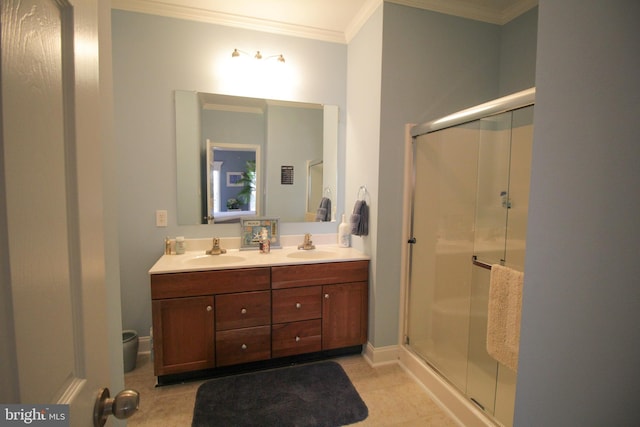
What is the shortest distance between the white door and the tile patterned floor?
1478 mm

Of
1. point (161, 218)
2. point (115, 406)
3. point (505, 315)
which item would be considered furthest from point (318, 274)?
point (115, 406)

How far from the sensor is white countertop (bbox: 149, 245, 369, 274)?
1.97 meters

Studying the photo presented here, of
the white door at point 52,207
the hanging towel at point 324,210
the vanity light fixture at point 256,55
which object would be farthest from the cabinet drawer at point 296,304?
the vanity light fixture at point 256,55

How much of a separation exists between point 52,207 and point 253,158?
6.91 feet

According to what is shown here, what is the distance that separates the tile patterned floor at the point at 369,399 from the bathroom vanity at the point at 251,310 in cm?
13

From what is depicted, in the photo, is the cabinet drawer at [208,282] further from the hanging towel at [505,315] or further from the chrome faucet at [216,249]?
the hanging towel at [505,315]

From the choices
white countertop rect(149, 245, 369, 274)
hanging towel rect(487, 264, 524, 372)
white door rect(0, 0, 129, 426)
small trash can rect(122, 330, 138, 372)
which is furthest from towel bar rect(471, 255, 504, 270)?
small trash can rect(122, 330, 138, 372)

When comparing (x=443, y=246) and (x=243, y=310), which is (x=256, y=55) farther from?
(x=443, y=246)

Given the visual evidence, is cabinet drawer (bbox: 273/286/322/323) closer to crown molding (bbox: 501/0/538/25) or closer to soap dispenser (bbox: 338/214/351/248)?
soap dispenser (bbox: 338/214/351/248)

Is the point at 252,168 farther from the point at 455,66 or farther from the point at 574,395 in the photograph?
the point at 574,395

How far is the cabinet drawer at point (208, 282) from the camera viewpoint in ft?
6.15

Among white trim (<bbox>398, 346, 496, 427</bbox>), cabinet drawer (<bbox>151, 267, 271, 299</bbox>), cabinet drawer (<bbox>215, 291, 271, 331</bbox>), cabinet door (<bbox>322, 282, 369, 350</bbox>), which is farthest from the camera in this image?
cabinet door (<bbox>322, 282, 369, 350</bbox>)

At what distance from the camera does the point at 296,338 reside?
2.16 meters

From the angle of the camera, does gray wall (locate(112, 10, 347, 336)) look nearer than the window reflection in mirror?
Yes
